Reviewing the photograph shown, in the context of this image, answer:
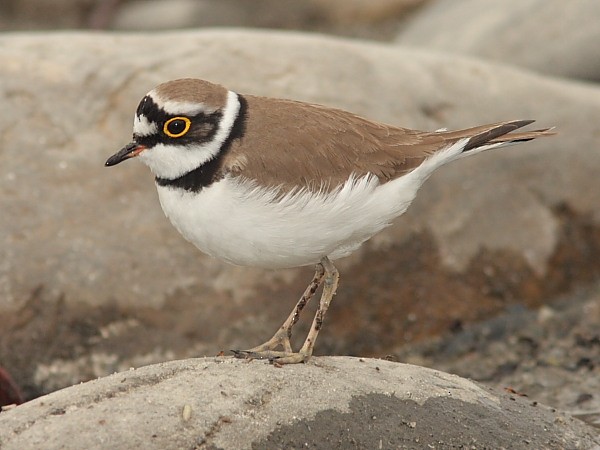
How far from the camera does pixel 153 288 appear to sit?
7.14 m

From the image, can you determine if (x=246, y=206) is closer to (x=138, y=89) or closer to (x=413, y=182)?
(x=413, y=182)

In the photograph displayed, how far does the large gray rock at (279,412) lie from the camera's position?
4.33 m

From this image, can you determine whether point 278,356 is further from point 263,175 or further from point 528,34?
point 528,34

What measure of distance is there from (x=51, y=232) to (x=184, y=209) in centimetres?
251

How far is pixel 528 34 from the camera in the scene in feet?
37.1

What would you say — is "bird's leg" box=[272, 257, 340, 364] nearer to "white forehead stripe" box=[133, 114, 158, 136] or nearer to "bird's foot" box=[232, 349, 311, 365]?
"bird's foot" box=[232, 349, 311, 365]

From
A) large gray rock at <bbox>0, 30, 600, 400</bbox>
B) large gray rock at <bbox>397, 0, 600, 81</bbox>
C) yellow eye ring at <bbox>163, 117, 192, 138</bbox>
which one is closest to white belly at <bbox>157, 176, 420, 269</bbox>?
yellow eye ring at <bbox>163, 117, 192, 138</bbox>

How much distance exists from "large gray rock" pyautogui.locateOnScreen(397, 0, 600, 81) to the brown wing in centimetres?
552

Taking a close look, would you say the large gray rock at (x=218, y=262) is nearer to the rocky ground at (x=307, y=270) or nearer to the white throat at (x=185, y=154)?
the rocky ground at (x=307, y=270)

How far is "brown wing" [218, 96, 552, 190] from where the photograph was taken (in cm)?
502

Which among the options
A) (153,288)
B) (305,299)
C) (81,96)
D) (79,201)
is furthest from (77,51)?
(305,299)

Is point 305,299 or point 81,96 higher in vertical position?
point 81,96

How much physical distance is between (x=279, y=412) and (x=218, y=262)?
9.51 feet

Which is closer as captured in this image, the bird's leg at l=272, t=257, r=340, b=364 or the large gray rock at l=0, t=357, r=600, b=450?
the large gray rock at l=0, t=357, r=600, b=450
